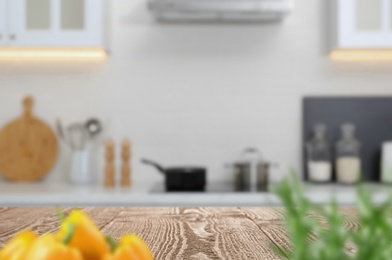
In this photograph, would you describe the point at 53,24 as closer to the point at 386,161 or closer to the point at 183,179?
the point at 183,179

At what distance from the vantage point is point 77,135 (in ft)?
9.91

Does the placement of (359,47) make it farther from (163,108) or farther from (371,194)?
(371,194)

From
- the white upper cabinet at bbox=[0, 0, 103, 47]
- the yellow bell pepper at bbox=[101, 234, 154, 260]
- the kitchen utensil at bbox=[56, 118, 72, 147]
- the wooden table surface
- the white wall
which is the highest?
the white upper cabinet at bbox=[0, 0, 103, 47]

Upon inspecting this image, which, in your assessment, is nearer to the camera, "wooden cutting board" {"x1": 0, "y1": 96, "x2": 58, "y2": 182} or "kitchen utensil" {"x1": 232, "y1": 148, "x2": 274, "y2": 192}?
"kitchen utensil" {"x1": 232, "y1": 148, "x2": 274, "y2": 192}

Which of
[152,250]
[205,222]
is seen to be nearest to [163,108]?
[205,222]

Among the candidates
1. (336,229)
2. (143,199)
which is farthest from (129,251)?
(143,199)

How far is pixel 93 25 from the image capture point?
2.77 metres

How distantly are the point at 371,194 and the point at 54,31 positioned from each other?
264 cm

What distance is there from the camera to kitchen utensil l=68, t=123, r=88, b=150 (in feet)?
9.85

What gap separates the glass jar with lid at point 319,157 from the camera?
2.91 metres

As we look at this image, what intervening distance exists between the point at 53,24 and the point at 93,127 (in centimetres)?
59

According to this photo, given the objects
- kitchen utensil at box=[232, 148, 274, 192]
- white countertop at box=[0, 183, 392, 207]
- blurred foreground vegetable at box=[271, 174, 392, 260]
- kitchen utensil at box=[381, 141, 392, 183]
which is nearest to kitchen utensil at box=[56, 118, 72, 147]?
white countertop at box=[0, 183, 392, 207]

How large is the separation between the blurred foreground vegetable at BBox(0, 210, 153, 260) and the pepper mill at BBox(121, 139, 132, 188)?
2304 millimetres

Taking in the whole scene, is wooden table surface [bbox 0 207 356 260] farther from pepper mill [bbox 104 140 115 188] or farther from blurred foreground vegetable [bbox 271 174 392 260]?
pepper mill [bbox 104 140 115 188]
